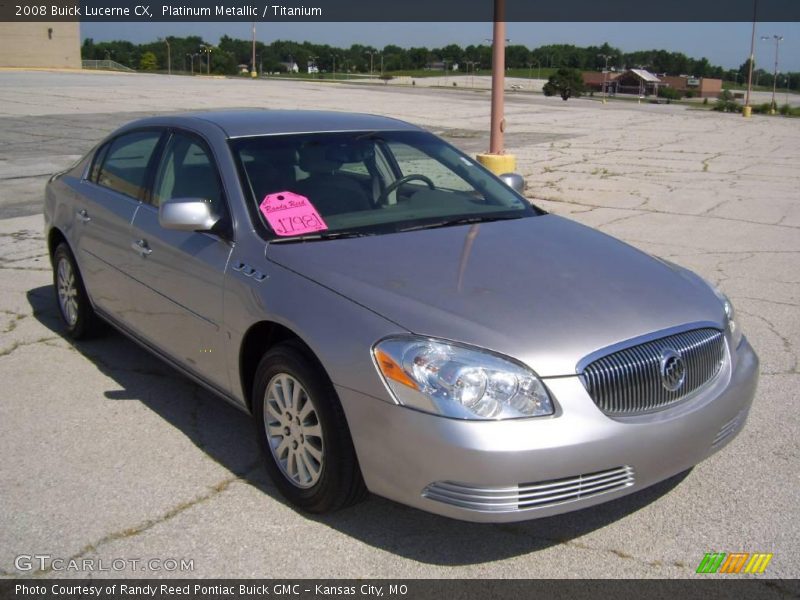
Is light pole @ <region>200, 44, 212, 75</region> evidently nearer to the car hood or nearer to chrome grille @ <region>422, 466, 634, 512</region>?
the car hood

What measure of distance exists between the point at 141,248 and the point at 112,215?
52cm

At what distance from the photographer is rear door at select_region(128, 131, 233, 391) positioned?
3918mm

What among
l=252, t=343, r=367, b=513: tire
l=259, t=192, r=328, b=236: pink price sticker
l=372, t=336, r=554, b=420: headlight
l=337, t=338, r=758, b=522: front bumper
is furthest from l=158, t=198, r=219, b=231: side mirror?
l=372, t=336, r=554, b=420: headlight

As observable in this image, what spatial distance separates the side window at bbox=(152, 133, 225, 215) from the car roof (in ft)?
0.44

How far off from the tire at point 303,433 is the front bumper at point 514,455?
10 centimetres

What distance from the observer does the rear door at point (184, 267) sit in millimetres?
3918

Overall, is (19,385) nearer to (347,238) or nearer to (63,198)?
(63,198)

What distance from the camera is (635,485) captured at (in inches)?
122

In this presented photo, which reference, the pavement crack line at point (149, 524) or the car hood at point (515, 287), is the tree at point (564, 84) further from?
the pavement crack line at point (149, 524)

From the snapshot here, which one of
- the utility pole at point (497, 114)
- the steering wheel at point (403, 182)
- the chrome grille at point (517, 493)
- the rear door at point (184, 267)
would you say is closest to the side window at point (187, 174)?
the rear door at point (184, 267)

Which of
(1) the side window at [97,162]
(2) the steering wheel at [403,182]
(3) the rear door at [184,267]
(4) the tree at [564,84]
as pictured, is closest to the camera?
(3) the rear door at [184,267]

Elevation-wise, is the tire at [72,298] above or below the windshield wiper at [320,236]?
below

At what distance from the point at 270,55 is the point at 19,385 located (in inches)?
4836

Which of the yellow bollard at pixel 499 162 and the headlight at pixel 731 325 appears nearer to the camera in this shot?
the headlight at pixel 731 325
